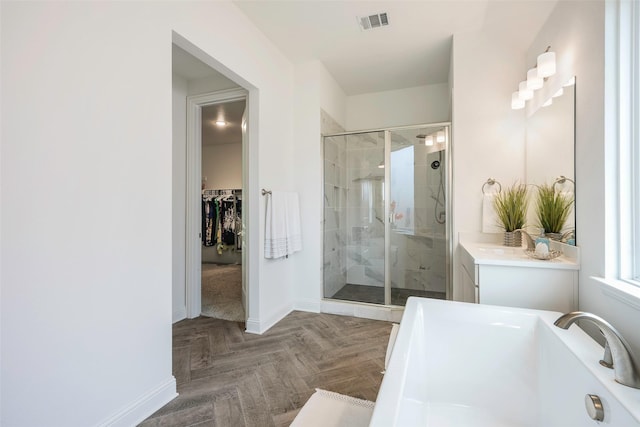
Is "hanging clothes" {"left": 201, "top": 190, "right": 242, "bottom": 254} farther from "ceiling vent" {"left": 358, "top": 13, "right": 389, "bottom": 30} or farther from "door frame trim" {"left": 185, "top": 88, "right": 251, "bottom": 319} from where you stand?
"ceiling vent" {"left": 358, "top": 13, "right": 389, "bottom": 30}

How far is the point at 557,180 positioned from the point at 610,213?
0.65 metres

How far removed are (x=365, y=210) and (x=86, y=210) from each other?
2634 millimetres

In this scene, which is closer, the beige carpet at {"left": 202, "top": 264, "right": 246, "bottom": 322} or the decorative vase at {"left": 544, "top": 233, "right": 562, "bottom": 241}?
the decorative vase at {"left": 544, "top": 233, "right": 562, "bottom": 241}

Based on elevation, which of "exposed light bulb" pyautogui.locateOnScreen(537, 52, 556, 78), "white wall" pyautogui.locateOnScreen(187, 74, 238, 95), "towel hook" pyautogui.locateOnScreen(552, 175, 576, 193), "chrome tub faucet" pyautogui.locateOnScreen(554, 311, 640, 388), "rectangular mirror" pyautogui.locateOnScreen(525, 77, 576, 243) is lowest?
"chrome tub faucet" pyautogui.locateOnScreen(554, 311, 640, 388)

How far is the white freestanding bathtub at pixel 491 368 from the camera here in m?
1.14

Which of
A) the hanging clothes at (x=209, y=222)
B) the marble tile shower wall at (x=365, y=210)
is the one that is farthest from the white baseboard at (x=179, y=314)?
the hanging clothes at (x=209, y=222)

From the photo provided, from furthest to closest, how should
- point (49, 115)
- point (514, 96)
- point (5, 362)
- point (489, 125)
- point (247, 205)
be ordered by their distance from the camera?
point (247, 205)
point (489, 125)
point (514, 96)
point (49, 115)
point (5, 362)

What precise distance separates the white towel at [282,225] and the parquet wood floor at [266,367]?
29.6 inches

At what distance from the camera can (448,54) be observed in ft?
10.2

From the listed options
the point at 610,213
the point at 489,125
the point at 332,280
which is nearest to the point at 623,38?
the point at 610,213

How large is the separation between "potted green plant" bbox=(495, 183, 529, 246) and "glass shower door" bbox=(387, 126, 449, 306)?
1.99ft

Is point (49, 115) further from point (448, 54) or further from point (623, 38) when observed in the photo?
point (448, 54)

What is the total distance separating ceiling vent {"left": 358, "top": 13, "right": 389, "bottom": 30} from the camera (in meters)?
2.47

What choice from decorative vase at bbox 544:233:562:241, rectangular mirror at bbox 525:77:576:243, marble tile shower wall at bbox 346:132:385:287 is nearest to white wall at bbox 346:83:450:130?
marble tile shower wall at bbox 346:132:385:287
